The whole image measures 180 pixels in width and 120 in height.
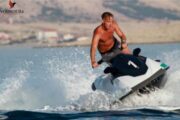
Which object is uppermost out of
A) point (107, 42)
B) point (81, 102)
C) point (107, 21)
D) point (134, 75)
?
point (107, 21)

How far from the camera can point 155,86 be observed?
45.8 ft

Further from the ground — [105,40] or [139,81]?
[105,40]

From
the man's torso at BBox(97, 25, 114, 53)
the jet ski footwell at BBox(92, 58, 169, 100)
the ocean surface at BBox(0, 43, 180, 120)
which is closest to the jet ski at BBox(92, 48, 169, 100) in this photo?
the jet ski footwell at BBox(92, 58, 169, 100)

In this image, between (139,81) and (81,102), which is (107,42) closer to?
(139,81)

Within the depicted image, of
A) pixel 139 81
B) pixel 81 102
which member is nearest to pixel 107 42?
pixel 139 81

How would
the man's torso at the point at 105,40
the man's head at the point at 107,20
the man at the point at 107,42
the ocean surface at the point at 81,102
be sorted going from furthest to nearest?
the man's torso at the point at 105,40
the man at the point at 107,42
the man's head at the point at 107,20
the ocean surface at the point at 81,102

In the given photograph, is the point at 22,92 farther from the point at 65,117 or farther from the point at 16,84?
the point at 65,117

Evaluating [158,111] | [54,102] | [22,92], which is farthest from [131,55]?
[22,92]

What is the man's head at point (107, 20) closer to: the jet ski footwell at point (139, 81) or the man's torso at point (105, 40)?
the man's torso at point (105, 40)

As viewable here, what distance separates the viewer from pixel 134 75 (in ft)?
45.2

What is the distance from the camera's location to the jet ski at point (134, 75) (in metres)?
13.7

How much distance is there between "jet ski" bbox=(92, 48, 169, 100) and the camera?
13711mm

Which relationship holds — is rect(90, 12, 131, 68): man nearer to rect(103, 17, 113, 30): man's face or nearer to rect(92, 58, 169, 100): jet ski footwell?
rect(103, 17, 113, 30): man's face

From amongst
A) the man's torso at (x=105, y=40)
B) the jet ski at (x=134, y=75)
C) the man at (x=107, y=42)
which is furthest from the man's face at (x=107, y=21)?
the jet ski at (x=134, y=75)
